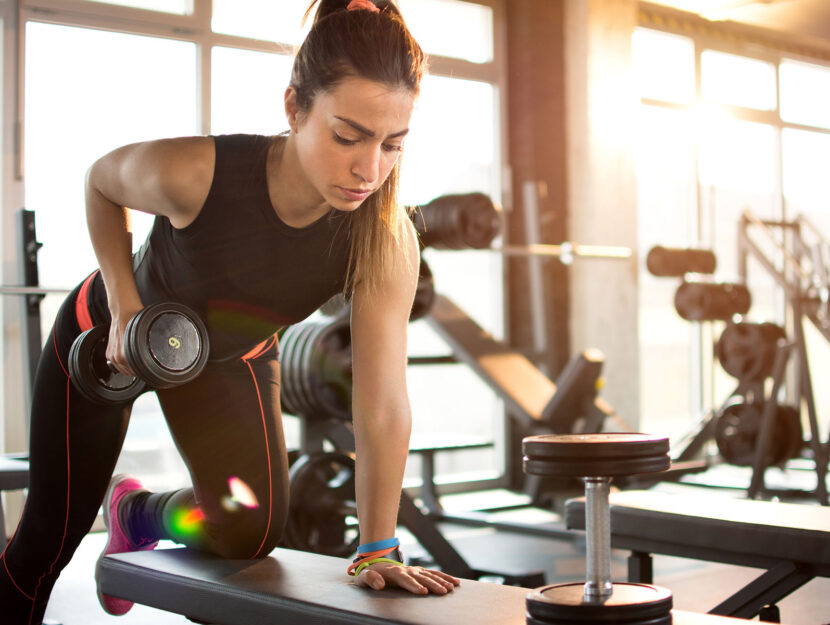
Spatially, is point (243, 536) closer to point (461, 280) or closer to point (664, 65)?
point (461, 280)

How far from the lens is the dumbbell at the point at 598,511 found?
119cm

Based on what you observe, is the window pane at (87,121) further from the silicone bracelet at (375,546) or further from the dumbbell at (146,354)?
the silicone bracelet at (375,546)

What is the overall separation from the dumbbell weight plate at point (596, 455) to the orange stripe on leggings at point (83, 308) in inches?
37.1

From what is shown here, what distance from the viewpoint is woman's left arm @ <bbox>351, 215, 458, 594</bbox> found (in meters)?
1.61

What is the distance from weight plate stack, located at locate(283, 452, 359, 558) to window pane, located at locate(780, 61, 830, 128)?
5.37 meters

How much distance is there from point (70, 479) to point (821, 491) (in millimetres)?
3770

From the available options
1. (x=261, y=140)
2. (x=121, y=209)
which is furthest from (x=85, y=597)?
(x=261, y=140)

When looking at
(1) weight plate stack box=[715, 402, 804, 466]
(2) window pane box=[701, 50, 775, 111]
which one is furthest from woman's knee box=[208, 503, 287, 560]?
(2) window pane box=[701, 50, 775, 111]

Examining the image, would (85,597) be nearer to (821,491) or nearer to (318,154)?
(318,154)

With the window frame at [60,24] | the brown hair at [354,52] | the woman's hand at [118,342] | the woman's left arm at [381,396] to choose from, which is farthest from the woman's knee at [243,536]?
the window frame at [60,24]

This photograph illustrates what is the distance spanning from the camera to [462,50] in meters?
5.40

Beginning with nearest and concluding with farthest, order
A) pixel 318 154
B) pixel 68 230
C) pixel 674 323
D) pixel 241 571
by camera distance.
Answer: pixel 318 154, pixel 241 571, pixel 68 230, pixel 674 323

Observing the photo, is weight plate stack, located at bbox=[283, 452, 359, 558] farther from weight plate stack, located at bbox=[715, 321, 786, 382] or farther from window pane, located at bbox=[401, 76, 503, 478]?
weight plate stack, located at bbox=[715, 321, 786, 382]

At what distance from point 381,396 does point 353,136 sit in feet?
1.55
